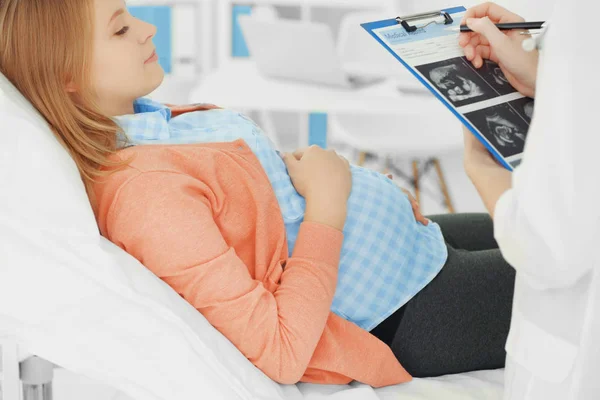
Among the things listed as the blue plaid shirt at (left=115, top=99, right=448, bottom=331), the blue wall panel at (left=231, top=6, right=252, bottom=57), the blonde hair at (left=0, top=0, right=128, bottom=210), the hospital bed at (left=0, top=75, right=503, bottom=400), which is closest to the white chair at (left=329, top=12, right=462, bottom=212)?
the blue wall panel at (left=231, top=6, right=252, bottom=57)

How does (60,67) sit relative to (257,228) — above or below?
above

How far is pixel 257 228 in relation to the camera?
3.54 feet

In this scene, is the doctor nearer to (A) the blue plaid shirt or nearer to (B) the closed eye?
(A) the blue plaid shirt

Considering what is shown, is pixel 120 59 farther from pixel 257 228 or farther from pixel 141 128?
pixel 257 228

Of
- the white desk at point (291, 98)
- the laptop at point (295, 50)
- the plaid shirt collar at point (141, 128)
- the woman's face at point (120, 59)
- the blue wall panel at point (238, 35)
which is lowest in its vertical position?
the blue wall panel at point (238, 35)

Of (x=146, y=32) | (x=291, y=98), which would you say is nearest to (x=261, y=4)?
(x=291, y=98)

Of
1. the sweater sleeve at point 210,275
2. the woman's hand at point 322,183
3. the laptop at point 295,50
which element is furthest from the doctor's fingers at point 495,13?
the laptop at point 295,50

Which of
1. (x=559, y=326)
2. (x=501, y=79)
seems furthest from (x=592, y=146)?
(x=501, y=79)

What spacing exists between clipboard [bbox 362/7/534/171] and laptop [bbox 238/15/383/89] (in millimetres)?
1388

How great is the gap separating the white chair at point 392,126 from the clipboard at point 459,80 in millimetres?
1453

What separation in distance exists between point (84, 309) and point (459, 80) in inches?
20.9

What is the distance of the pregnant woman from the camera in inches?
38.5

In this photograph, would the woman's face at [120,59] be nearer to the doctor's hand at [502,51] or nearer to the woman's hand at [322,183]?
the woman's hand at [322,183]

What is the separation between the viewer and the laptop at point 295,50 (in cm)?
243
